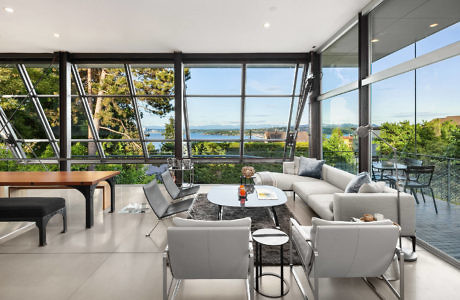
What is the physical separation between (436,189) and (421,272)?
3.19 ft

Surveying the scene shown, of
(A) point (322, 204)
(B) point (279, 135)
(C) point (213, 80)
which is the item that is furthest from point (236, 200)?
(C) point (213, 80)

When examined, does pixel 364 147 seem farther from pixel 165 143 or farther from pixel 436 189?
pixel 165 143

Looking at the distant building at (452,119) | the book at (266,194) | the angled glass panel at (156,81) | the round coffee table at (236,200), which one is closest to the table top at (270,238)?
the round coffee table at (236,200)

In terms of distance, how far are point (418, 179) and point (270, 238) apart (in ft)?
7.31

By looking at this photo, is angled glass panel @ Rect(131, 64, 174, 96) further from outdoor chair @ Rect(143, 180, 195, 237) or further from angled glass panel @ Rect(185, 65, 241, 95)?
outdoor chair @ Rect(143, 180, 195, 237)

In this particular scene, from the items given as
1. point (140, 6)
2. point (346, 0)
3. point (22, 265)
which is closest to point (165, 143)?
point (140, 6)

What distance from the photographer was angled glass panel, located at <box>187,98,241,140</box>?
6742 millimetres

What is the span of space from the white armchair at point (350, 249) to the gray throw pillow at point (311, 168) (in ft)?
11.6

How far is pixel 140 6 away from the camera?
13.1 feet

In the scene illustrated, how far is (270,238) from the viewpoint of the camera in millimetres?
2205

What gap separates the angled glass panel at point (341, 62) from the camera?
468 centimetres

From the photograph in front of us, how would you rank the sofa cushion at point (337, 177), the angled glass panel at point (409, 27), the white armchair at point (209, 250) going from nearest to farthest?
1. the white armchair at point (209, 250)
2. the angled glass panel at point (409, 27)
3. the sofa cushion at point (337, 177)

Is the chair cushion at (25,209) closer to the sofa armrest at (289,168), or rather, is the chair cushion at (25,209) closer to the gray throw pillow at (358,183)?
the gray throw pillow at (358,183)

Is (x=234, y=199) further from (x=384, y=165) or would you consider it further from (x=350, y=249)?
(x=384, y=165)
